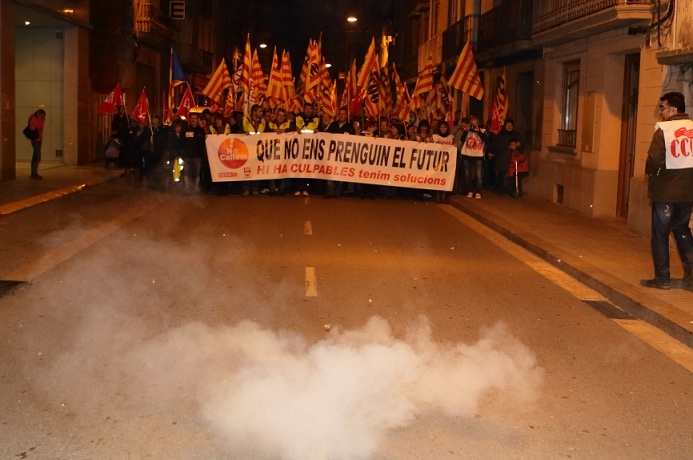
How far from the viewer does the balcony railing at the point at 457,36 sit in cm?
3092

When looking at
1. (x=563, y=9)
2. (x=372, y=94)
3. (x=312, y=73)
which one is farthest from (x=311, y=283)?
(x=312, y=73)

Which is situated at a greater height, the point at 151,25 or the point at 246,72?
the point at 151,25

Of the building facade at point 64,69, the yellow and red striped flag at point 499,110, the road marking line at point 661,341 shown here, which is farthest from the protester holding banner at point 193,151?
the road marking line at point 661,341

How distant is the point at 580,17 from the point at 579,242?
6.05 m

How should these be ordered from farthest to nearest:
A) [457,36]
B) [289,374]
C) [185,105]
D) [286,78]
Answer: [457,36]
[286,78]
[185,105]
[289,374]

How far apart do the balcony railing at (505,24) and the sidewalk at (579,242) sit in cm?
415

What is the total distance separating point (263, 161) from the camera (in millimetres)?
21078

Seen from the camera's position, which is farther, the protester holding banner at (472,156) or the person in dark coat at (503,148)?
the person in dark coat at (503,148)

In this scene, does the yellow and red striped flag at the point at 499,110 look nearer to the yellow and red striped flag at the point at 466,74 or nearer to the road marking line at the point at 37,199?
the yellow and red striped flag at the point at 466,74

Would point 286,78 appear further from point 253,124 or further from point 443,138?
point 443,138

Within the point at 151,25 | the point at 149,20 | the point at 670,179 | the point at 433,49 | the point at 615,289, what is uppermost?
the point at 149,20

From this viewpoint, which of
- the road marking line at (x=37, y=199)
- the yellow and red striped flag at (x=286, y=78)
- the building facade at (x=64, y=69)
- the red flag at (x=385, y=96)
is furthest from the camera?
the yellow and red striped flag at (x=286, y=78)

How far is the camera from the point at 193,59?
50.4 metres

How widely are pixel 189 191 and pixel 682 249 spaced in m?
13.1
